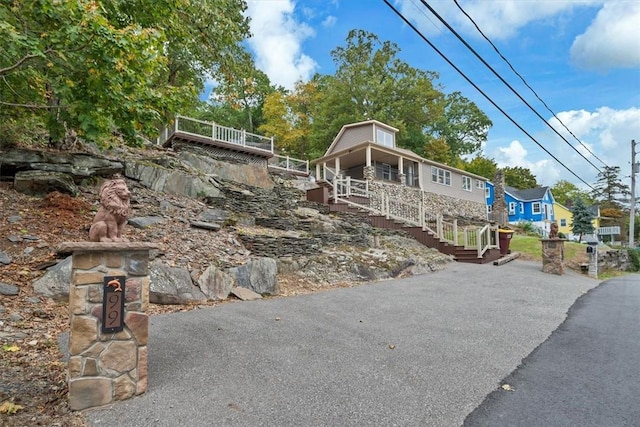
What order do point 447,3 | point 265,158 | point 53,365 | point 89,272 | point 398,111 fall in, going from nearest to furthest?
point 89,272, point 53,365, point 447,3, point 265,158, point 398,111

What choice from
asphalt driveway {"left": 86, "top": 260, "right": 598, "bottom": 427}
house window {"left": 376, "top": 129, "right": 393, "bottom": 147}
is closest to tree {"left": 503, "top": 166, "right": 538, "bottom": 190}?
house window {"left": 376, "top": 129, "right": 393, "bottom": 147}

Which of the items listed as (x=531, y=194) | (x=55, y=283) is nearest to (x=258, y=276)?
(x=55, y=283)

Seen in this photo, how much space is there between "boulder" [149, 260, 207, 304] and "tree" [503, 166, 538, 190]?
4834 centimetres

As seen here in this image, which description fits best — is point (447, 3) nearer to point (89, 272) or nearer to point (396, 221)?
point (89, 272)

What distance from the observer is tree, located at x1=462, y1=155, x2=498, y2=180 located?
3831 cm

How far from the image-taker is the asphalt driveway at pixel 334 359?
8.42 feet

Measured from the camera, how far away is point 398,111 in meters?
29.6

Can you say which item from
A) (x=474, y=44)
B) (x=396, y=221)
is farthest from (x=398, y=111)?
(x=474, y=44)

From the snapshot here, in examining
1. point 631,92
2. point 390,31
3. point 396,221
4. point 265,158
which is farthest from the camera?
point 265,158

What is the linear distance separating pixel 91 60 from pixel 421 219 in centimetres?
1124

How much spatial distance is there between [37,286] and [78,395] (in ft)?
10.2

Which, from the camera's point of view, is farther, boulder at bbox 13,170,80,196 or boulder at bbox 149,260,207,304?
boulder at bbox 13,170,80,196

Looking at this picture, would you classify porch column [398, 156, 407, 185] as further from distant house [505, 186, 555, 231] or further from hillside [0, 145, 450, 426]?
distant house [505, 186, 555, 231]

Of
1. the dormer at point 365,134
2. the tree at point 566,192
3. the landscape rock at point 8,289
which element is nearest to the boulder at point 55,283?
the landscape rock at point 8,289
